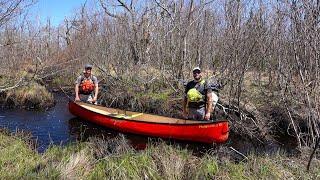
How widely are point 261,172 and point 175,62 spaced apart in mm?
10682

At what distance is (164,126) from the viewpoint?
34.4ft

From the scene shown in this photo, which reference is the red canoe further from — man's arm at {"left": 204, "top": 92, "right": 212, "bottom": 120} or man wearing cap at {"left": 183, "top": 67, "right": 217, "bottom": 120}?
man wearing cap at {"left": 183, "top": 67, "right": 217, "bottom": 120}

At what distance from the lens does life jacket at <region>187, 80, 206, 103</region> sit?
31.6 ft

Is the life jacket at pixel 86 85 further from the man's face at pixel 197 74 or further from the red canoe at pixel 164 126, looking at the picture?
the man's face at pixel 197 74

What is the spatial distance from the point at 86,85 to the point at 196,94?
498cm

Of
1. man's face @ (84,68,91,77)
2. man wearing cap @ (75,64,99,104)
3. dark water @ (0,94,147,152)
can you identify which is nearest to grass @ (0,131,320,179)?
dark water @ (0,94,147,152)

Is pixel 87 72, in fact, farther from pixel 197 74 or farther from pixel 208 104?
pixel 208 104

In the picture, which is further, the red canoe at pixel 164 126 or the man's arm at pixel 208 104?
the red canoe at pixel 164 126

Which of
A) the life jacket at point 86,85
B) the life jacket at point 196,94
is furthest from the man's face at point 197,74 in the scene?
the life jacket at point 86,85

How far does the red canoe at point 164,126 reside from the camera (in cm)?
973

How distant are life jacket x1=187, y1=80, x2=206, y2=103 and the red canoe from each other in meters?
0.59

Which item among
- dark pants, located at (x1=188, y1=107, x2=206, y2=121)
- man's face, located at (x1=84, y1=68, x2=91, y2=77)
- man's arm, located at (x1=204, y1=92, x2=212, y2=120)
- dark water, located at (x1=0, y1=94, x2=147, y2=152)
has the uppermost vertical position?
man's face, located at (x1=84, y1=68, x2=91, y2=77)

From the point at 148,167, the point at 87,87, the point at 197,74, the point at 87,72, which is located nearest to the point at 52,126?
Answer: the point at 87,87

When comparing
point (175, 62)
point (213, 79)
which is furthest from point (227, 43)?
point (175, 62)
